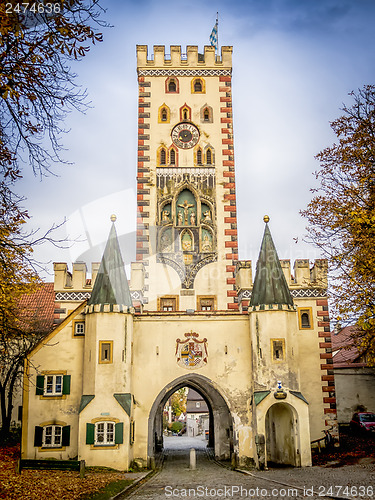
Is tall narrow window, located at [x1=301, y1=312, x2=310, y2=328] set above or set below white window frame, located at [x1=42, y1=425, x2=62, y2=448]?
above

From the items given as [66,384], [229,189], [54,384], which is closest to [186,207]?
[229,189]

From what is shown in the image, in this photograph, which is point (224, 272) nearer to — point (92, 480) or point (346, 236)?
point (346, 236)

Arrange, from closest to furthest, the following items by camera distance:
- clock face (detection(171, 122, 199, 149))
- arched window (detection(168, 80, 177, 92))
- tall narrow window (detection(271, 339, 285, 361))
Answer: tall narrow window (detection(271, 339, 285, 361)) < clock face (detection(171, 122, 199, 149)) < arched window (detection(168, 80, 177, 92))

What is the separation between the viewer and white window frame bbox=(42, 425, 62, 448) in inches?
851

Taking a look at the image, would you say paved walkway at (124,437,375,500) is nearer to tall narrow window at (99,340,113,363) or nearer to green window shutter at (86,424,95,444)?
green window shutter at (86,424,95,444)

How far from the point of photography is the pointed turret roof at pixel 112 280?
73.0 feet

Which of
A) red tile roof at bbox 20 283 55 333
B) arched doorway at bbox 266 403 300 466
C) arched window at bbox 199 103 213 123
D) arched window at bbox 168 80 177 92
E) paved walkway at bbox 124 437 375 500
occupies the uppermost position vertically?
A: arched window at bbox 168 80 177 92

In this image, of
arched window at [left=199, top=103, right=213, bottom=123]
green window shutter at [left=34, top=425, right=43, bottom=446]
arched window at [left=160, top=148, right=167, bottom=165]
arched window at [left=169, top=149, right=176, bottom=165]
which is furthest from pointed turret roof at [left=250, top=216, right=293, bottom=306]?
green window shutter at [left=34, top=425, right=43, bottom=446]

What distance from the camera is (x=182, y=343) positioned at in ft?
73.9

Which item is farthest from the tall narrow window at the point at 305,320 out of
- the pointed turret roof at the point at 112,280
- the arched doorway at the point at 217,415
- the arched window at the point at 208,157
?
the arched window at the point at 208,157

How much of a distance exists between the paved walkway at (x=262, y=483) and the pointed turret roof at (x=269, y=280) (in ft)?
21.6

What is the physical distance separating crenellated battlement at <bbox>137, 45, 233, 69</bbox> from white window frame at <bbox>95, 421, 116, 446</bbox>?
20.0 meters

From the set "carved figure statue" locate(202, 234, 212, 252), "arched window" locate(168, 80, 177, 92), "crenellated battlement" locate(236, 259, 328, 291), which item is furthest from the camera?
"arched window" locate(168, 80, 177, 92)

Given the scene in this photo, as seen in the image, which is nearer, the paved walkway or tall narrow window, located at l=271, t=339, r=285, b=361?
the paved walkway
